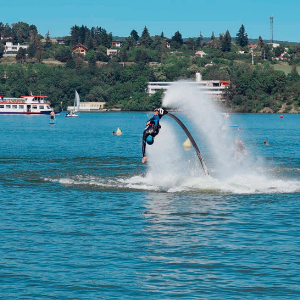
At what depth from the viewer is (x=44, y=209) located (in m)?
30.0

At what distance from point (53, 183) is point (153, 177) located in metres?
6.26

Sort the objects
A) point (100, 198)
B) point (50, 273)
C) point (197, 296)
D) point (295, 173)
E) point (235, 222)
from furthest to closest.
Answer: point (295, 173) → point (100, 198) → point (235, 222) → point (50, 273) → point (197, 296)

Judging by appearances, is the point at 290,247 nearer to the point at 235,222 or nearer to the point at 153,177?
the point at 235,222

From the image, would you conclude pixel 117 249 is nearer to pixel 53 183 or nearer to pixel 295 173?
pixel 53 183

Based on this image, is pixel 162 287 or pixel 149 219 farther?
pixel 149 219

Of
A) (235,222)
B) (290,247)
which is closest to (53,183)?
(235,222)

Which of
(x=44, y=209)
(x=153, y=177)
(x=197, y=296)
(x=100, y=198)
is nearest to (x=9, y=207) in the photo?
(x=44, y=209)

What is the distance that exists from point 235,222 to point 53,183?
1539 centimetres

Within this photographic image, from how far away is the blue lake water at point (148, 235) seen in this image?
732 inches

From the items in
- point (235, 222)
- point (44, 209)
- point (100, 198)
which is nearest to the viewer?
point (235, 222)

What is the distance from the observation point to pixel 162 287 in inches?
727

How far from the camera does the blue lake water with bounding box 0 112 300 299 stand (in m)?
18.6

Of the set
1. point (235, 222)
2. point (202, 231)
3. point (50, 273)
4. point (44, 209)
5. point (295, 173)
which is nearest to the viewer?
point (50, 273)

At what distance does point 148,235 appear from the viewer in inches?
963
